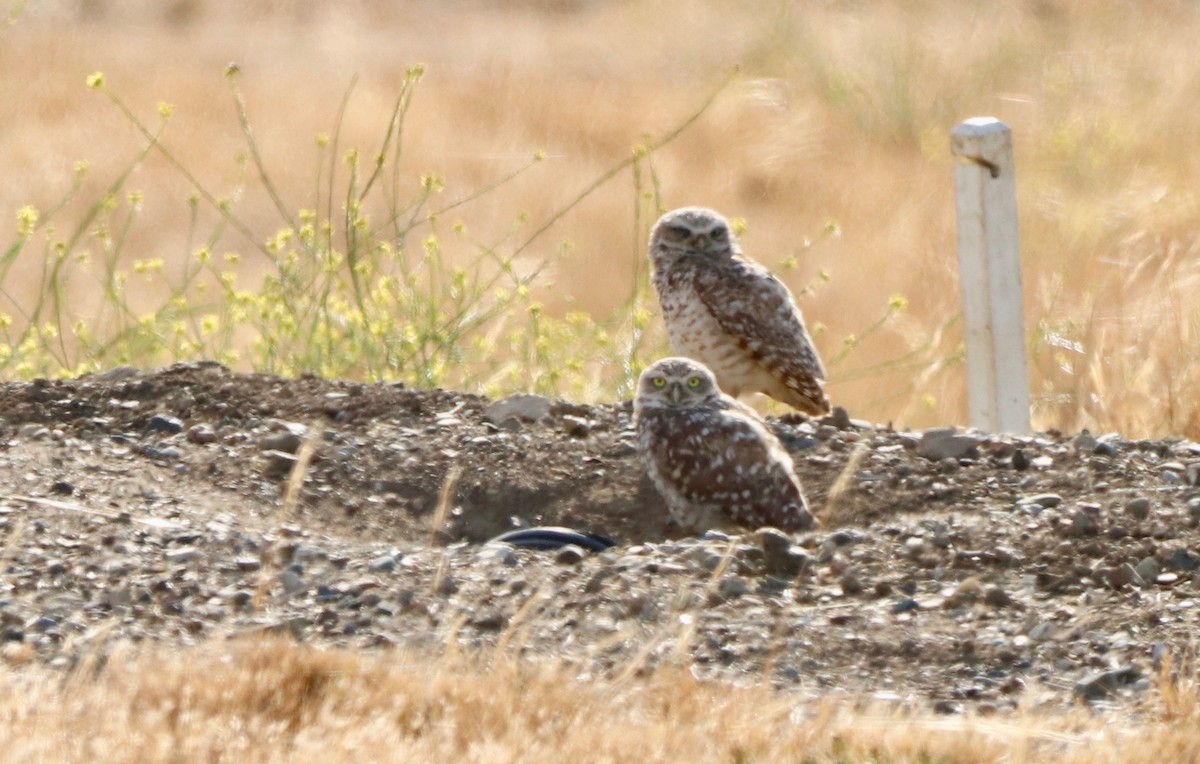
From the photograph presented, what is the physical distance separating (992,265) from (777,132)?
1293 cm

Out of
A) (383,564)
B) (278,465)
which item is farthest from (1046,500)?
(278,465)

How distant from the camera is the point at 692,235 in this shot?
313 inches

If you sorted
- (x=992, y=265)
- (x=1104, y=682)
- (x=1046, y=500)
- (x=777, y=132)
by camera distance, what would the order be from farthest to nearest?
1. (x=777, y=132)
2. (x=992, y=265)
3. (x=1046, y=500)
4. (x=1104, y=682)

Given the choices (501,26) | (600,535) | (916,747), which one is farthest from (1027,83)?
(916,747)

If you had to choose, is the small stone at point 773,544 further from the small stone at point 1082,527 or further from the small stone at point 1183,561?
the small stone at point 1183,561

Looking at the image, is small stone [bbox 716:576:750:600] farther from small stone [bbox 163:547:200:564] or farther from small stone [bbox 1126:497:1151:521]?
small stone [bbox 163:547:200:564]

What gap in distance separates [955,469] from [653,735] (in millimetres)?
2571

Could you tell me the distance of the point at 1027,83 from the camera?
71.7 ft

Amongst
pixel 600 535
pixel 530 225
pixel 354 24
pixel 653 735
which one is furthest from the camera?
pixel 354 24

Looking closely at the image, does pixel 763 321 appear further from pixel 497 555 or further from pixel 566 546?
pixel 497 555

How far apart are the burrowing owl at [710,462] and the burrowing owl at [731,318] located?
1.35m

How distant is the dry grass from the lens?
11.6ft

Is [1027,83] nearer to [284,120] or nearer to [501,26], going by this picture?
[284,120]

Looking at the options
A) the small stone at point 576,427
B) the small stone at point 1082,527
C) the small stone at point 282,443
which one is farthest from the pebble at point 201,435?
the small stone at point 1082,527
